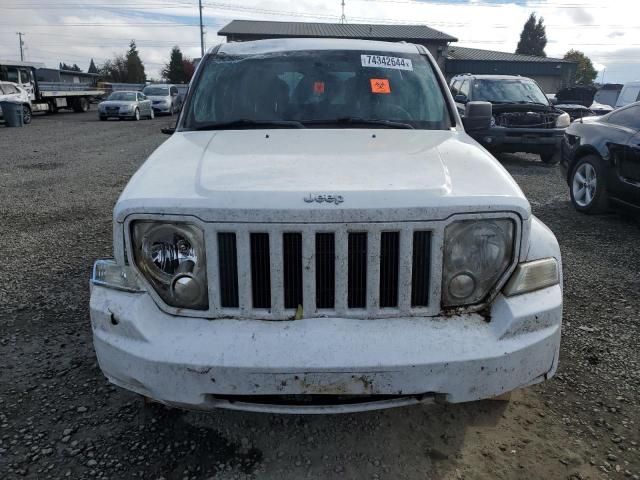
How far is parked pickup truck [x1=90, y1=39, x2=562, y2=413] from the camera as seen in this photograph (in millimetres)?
2010

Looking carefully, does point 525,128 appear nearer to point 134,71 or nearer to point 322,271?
point 322,271

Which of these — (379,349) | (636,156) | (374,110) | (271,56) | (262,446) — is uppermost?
(271,56)

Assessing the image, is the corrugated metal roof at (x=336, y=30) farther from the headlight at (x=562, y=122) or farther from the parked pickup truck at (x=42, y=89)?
the headlight at (x=562, y=122)

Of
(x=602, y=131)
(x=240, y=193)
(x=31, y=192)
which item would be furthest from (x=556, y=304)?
(x=31, y=192)

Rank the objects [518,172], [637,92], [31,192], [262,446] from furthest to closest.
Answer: [637,92], [518,172], [31,192], [262,446]

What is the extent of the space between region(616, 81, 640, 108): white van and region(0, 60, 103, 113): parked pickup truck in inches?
997

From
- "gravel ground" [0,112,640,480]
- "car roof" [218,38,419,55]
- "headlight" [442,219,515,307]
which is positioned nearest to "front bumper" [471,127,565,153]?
"gravel ground" [0,112,640,480]

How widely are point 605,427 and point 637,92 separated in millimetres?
16515

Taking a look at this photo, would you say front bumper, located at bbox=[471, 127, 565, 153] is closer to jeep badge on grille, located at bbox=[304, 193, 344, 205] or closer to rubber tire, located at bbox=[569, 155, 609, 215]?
rubber tire, located at bbox=[569, 155, 609, 215]

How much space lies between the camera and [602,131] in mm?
6758

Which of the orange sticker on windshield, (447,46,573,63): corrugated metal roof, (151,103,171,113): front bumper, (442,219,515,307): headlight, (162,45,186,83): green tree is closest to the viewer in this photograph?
(442,219,515,307): headlight

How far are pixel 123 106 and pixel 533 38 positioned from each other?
7524cm

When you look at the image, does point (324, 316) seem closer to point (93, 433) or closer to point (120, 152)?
point (93, 433)

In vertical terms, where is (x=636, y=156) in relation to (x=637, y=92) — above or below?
below
